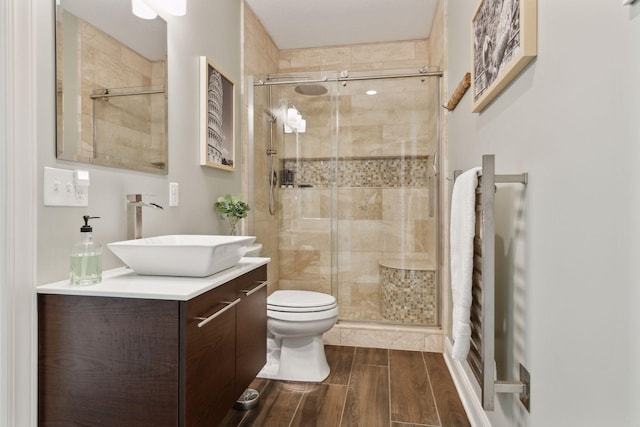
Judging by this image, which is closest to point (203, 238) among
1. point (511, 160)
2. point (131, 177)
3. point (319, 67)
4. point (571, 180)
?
point (131, 177)

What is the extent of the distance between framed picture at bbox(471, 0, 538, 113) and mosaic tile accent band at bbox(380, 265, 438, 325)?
159 centimetres

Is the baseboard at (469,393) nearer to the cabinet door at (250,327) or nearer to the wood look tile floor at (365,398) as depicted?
the wood look tile floor at (365,398)

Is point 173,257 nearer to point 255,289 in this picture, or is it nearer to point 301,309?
point 255,289

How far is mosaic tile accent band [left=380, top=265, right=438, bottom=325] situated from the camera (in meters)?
2.74

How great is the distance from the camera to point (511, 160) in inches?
48.8

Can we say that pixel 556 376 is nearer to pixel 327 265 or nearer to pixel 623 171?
pixel 623 171

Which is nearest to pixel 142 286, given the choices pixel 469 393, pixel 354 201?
pixel 469 393

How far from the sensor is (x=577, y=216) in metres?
0.81

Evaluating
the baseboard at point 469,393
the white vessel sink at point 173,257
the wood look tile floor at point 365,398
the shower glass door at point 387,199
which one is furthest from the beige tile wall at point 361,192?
the white vessel sink at point 173,257

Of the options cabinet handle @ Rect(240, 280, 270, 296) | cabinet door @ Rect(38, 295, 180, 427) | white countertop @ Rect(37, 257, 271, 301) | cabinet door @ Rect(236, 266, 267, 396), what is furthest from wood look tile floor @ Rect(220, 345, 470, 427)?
white countertop @ Rect(37, 257, 271, 301)

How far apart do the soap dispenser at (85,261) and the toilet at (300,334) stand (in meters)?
1.17

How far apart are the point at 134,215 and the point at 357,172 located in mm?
1983

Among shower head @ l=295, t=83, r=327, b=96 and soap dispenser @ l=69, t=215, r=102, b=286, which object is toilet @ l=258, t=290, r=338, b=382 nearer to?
soap dispenser @ l=69, t=215, r=102, b=286

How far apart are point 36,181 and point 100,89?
47 centimetres
